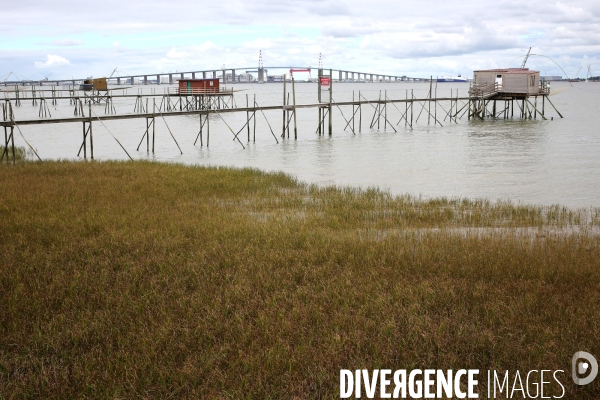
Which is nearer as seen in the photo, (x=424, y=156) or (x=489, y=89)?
(x=424, y=156)

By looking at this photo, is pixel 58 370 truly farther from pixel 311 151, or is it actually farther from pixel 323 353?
pixel 311 151

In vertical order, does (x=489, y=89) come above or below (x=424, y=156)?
Result: above

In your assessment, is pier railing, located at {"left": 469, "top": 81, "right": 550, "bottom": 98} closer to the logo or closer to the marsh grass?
the marsh grass

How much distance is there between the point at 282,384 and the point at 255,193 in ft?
43.2

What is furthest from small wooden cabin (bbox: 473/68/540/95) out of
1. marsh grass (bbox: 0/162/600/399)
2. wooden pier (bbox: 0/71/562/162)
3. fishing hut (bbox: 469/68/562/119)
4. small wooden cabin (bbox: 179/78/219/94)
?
marsh grass (bbox: 0/162/600/399)

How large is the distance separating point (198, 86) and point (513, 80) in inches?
1409

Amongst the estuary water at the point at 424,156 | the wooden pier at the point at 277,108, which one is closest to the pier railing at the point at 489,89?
the wooden pier at the point at 277,108

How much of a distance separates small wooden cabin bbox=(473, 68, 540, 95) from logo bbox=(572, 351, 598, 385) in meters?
56.7

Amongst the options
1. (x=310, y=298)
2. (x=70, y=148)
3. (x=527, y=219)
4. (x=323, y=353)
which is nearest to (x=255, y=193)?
(x=527, y=219)

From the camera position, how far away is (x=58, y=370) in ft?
21.5

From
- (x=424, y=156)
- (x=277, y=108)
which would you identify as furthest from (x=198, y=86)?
(x=424, y=156)

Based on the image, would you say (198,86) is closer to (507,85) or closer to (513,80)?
(507,85)

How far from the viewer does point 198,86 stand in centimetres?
7350

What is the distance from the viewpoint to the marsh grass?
6.56m
